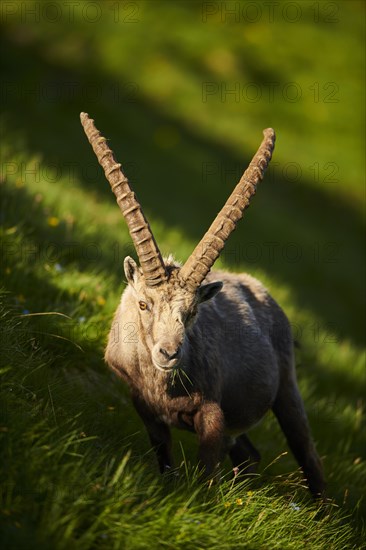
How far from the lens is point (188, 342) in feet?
22.2

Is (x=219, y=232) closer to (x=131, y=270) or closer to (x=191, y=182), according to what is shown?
(x=131, y=270)

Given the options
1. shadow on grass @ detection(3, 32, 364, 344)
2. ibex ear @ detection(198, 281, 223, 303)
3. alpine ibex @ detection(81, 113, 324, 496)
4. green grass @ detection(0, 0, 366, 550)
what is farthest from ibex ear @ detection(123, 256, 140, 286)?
shadow on grass @ detection(3, 32, 364, 344)

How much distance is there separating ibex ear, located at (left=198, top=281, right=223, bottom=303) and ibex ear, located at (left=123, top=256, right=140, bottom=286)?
612 millimetres

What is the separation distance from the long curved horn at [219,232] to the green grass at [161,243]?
1.54m

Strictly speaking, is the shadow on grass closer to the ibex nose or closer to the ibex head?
the ibex head

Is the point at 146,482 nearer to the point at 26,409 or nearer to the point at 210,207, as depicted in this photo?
the point at 26,409

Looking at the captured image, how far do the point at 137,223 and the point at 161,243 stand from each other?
670 cm

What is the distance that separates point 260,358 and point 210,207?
15476 millimetres

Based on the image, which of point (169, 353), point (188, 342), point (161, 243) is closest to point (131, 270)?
point (188, 342)

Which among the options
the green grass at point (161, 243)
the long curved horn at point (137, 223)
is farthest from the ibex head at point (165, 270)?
the green grass at point (161, 243)

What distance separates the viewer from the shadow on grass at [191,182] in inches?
824

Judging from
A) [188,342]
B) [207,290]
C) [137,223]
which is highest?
[137,223]

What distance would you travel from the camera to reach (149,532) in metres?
4.91

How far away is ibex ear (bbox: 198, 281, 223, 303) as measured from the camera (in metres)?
6.60
